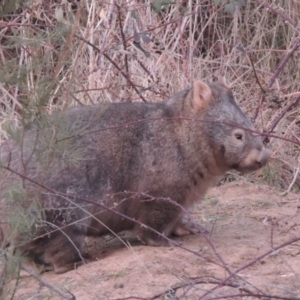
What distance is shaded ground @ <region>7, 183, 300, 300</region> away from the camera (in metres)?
4.88

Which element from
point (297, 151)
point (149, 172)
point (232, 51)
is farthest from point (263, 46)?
point (149, 172)

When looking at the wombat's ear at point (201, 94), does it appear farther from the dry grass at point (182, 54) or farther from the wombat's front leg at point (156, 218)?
the dry grass at point (182, 54)

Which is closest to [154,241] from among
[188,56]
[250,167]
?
[250,167]

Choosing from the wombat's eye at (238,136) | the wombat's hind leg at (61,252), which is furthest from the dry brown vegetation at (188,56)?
the wombat's hind leg at (61,252)

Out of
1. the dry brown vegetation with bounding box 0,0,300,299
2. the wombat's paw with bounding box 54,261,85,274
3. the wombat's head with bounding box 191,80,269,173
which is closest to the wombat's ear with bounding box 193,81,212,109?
the wombat's head with bounding box 191,80,269,173

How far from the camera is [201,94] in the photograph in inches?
250

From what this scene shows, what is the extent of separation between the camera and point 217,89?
6.41 metres

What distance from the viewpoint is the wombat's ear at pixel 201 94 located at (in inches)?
250

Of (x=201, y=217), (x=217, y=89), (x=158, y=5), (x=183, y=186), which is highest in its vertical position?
(x=158, y=5)

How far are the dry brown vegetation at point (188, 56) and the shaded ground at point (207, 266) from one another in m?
1.06

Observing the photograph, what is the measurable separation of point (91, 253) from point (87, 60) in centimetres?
325

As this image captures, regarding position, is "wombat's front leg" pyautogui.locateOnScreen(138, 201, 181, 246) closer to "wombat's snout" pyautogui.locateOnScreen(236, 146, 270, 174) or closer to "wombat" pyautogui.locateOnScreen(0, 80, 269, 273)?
"wombat" pyautogui.locateOnScreen(0, 80, 269, 273)

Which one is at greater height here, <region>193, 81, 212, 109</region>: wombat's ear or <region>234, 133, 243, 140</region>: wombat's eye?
<region>193, 81, 212, 109</region>: wombat's ear

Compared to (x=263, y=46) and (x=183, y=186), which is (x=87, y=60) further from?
(x=183, y=186)
